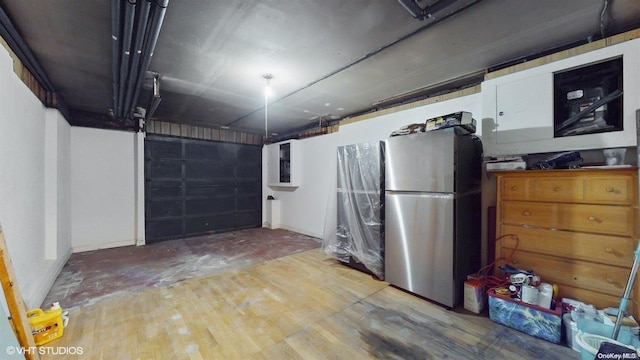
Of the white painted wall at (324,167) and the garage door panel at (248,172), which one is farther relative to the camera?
the garage door panel at (248,172)

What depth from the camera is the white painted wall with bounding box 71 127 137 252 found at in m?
4.21

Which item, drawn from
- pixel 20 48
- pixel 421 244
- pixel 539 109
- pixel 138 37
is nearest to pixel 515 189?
pixel 539 109

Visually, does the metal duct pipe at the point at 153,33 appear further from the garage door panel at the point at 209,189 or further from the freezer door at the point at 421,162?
the garage door panel at the point at 209,189

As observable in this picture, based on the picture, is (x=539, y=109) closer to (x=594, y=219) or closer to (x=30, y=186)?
(x=594, y=219)

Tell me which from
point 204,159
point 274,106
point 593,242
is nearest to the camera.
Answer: point 593,242

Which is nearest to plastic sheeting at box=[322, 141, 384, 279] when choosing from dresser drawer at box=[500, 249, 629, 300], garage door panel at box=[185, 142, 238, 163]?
dresser drawer at box=[500, 249, 629, 300]

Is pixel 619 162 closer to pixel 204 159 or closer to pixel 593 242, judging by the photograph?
pixel 593 242

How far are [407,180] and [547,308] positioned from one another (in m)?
1.54

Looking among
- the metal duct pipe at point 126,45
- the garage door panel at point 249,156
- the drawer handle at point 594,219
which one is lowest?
the drawer handle at point 594,219

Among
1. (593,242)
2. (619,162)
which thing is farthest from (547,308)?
(619,162)

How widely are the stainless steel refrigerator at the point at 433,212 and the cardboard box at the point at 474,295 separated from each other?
3.0 inches

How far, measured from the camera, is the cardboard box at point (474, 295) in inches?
88.4

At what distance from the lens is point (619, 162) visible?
191 centimetres

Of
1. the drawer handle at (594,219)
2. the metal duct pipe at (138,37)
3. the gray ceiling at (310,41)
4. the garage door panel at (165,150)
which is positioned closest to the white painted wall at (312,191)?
the gray ceiling at (310,41)
